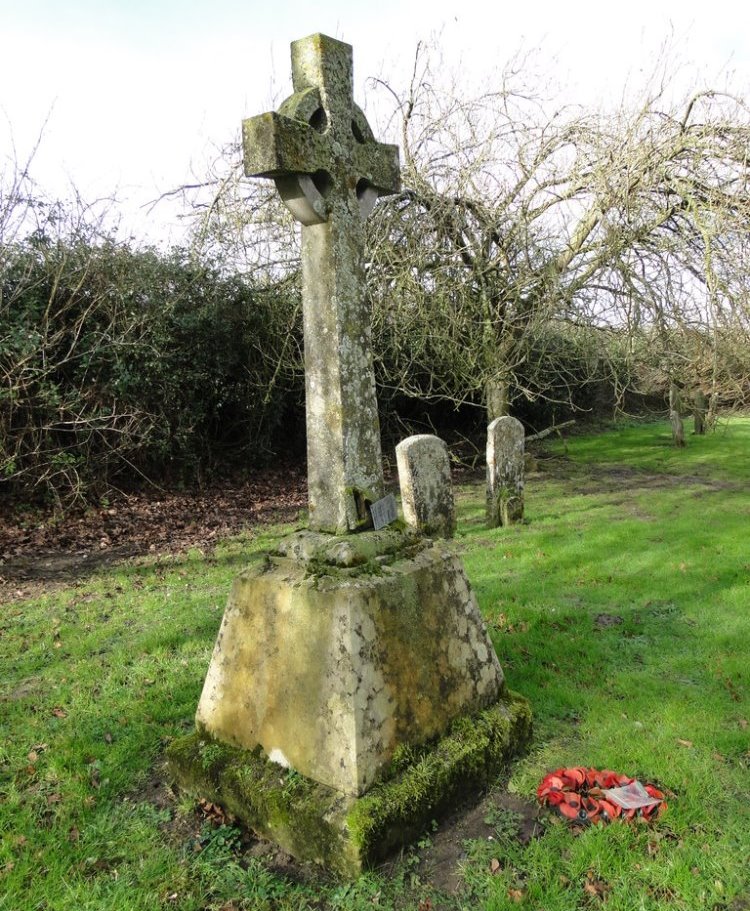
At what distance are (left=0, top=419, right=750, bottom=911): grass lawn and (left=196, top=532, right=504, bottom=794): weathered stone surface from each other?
0.43 m

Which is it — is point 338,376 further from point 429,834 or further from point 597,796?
point 597,796

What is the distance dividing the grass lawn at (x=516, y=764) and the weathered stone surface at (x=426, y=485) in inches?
33.6

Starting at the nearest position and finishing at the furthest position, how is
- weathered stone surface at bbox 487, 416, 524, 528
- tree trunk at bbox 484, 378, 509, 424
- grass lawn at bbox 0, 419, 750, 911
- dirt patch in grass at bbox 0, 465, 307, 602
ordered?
grass lawn at bbox 0, 419, 750, 911
dirt patch in grass at bbox 0, 465, 307, 602
weathered stone surface at bbox 487, 416, 524, 528
tree trunk at bbox 484, 378, 509, 424

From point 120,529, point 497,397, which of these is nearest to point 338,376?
point 120,529

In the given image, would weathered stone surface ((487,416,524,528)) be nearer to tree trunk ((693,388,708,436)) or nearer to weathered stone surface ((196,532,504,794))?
weathered stone surface ((196,532,504,794))

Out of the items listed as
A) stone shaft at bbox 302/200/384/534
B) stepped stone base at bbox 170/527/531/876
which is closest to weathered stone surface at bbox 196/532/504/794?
stepped stone base at bbox 170/527/531/876

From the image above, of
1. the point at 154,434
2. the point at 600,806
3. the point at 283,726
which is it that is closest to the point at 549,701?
the point at 600,806

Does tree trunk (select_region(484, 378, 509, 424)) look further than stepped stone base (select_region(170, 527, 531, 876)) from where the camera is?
Yes

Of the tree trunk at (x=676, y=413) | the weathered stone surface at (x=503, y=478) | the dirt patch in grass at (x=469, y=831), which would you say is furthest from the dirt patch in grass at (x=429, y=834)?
the tree trunk at (x=676, y=413)

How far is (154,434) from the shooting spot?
1086cm

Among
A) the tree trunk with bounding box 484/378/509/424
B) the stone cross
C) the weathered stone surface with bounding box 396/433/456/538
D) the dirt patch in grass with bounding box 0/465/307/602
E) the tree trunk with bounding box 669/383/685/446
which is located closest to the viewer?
the stone cross

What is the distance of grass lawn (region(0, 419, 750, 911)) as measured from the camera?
2.54 metres

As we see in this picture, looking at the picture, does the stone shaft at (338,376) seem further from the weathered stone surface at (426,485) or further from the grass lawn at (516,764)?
the weathered stone surface at (426,485)

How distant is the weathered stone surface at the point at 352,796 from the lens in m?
2.60
